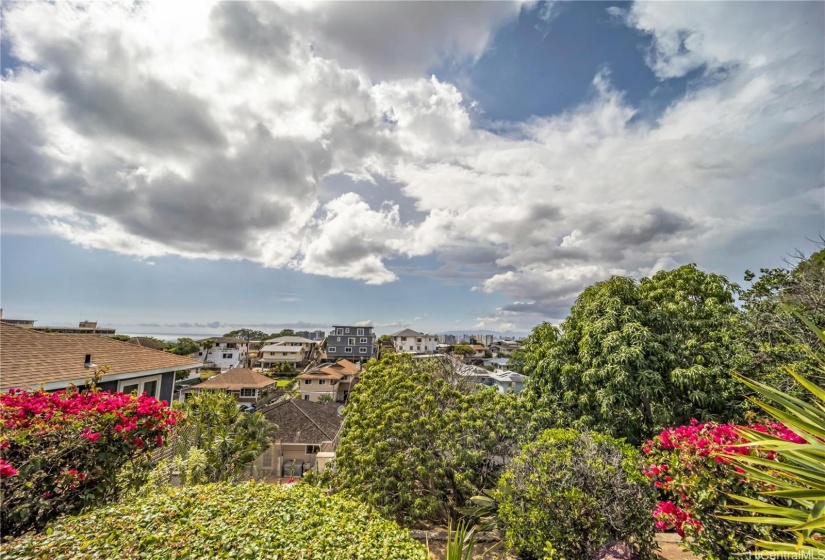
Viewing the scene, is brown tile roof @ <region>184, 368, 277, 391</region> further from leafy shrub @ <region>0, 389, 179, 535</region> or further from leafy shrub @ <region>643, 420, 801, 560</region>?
leafy shrub @ <region>643, 420, 801, 560</region>

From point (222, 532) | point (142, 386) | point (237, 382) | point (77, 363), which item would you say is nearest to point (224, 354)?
point (237, 382)

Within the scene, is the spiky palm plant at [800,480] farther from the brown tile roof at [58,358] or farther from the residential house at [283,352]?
the residential house at [283,352]

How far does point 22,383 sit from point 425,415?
978cm

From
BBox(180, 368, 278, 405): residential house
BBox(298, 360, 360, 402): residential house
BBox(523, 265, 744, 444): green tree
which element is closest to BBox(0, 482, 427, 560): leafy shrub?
BBox(523, 265, 744, 444): green tree

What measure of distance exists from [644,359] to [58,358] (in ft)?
54.9

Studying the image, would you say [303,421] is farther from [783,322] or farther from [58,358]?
[783,322]

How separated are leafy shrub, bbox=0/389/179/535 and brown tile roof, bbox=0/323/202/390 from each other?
17.5 feet

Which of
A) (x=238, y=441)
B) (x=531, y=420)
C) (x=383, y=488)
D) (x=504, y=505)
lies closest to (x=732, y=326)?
(x=531, y=420)

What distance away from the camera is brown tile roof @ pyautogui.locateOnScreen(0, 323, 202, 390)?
8.51 m

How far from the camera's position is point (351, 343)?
65688mm

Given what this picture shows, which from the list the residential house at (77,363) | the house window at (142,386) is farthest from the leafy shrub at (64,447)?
the house window at (142,386)

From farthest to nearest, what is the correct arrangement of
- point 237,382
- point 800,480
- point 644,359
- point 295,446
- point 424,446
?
point 237,382 → point 295,446 → point 644,359 → point 424,446 → point 800,480

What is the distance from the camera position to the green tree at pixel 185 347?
188ft

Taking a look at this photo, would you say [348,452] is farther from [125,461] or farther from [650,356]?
[650,356]
